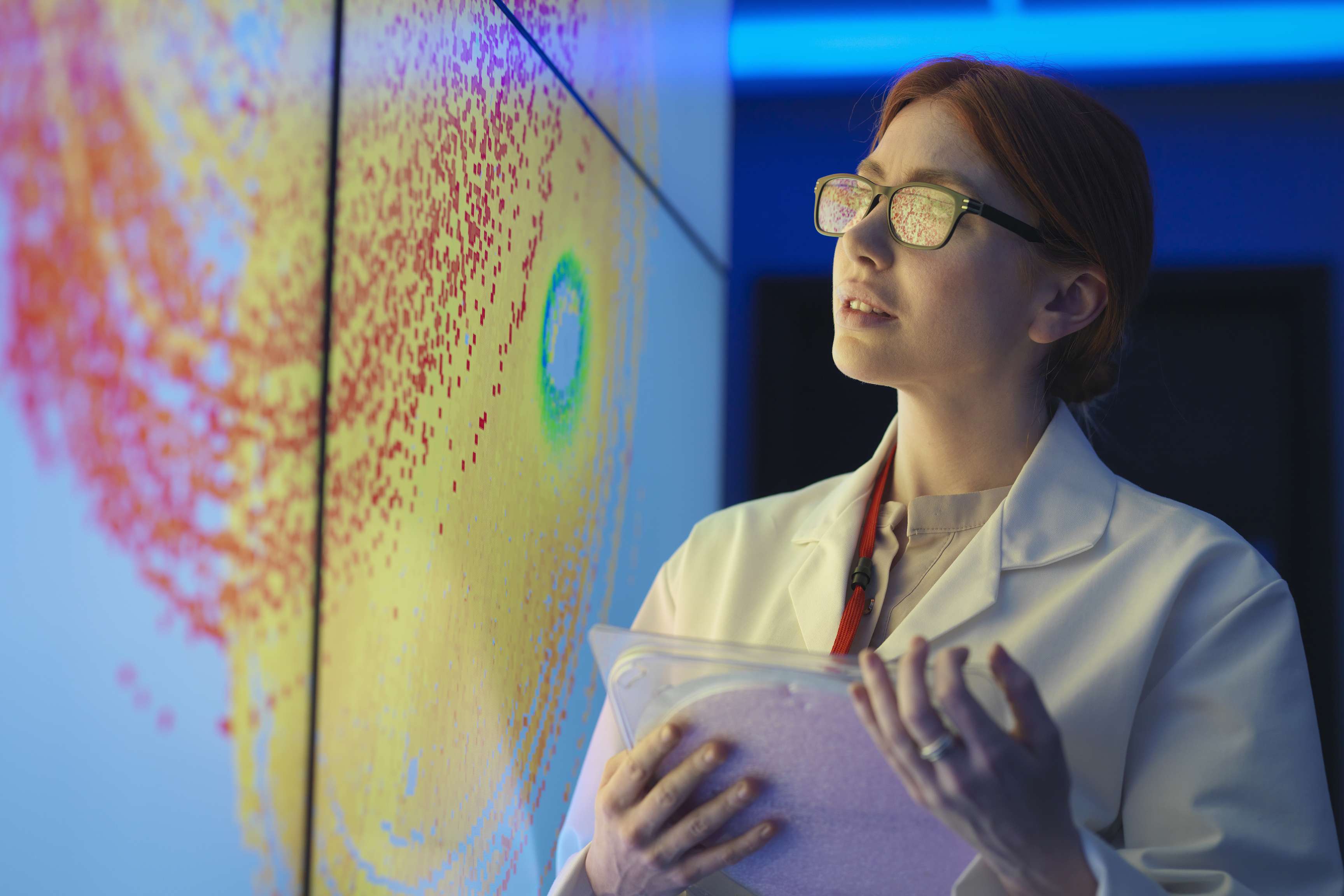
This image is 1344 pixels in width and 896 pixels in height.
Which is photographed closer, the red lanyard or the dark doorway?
the red lanyard

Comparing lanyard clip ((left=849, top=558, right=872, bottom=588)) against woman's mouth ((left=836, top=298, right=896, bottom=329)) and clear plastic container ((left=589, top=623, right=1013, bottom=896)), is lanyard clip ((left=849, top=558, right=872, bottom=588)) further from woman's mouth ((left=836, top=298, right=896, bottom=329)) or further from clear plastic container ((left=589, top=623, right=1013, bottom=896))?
clear plastic container ((left=589, top=623, right=1013, bottom=896))

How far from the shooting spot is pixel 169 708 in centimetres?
106

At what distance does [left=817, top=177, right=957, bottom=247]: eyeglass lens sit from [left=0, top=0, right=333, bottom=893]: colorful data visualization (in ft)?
2.19

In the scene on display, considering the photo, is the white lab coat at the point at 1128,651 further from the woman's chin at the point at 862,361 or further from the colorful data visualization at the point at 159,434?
the colorful data visualization at the point at 159,434

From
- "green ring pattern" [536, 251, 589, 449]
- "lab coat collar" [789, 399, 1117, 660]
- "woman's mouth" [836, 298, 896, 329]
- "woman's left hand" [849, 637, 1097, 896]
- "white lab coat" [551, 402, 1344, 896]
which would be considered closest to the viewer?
"woman's left hand" [849, 637, 1097, 896]

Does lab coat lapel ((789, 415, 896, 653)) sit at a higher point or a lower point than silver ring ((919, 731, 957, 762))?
higher

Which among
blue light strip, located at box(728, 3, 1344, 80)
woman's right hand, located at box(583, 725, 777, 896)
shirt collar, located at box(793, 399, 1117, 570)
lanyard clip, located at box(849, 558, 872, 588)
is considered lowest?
woman's right hand, located at box(583, 725, 777, 896)

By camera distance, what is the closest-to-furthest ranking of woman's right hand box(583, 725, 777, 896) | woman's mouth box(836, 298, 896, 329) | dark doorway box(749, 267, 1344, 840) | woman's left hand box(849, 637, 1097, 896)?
woman's left hand box(849, 637, 1097, 896)
woman's right hand box(583, 725, 777, 896)
woman's mouth box(836, 298, 896, 329)
dark doorway box(749, 267, 1344, 840)

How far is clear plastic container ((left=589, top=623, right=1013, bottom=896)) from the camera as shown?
945mm

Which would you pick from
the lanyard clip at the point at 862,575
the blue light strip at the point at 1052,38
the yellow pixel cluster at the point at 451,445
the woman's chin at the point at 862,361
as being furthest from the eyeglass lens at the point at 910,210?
the blue light strip at the point at 1052,38

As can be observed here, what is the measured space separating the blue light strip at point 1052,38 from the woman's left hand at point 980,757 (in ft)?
10.6

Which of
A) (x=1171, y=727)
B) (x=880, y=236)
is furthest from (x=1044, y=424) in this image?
(x=1171, y=727)

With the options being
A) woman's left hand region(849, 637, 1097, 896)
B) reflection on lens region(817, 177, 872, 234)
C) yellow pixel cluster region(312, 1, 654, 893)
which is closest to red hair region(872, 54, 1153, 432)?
reflection on lens region(817, 177, 872, 234)

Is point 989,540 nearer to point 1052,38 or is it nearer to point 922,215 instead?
point 922,215
